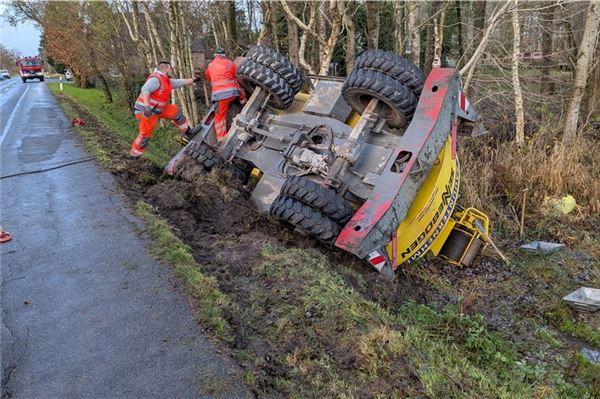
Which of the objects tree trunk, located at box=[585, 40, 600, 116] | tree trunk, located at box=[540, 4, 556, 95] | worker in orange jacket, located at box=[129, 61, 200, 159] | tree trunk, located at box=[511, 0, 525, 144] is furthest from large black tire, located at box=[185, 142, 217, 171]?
tree trunk, located at box=[540, 4, 556, 95]

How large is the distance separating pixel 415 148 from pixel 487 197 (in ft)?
11.5

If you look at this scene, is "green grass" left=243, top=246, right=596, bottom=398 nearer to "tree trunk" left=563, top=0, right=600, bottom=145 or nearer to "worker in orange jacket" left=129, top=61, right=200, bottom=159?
"worker in orange jacket" left=129, top=61, right=200, bottom=159

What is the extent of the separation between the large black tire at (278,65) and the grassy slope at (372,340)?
2.43 meters

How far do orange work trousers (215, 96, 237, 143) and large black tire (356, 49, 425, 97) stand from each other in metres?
2.53

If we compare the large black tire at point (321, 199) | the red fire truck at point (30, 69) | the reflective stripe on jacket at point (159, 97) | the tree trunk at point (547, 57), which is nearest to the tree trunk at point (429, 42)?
the tree trunk at point (547, 57)

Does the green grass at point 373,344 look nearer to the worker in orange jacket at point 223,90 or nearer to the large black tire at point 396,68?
the large black tire at point 396,68

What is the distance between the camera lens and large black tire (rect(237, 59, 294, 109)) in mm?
5777

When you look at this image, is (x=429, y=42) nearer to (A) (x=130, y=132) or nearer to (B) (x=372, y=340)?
(A) (x=130, y=132)

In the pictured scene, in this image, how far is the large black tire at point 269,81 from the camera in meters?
5.78

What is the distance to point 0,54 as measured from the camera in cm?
7181

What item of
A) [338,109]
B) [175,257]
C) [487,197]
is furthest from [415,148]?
[487,197]

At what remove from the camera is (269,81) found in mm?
5766

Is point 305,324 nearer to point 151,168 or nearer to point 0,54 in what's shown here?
point 151,168

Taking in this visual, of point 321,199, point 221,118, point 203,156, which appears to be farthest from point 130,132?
point 321,199
